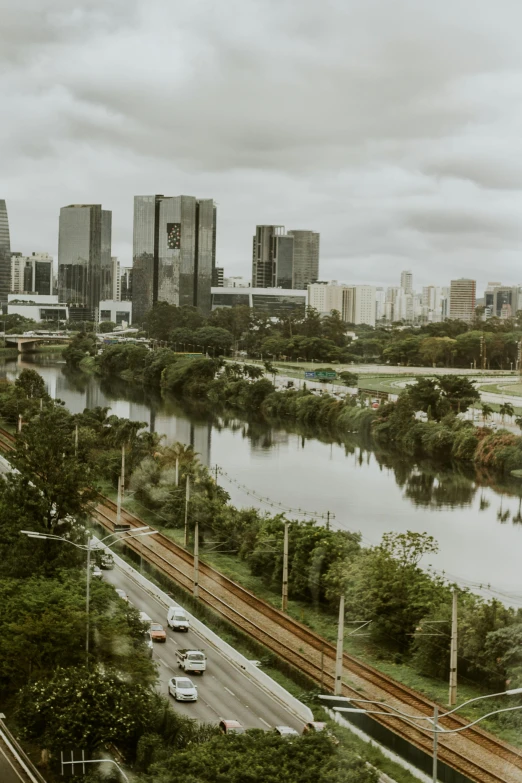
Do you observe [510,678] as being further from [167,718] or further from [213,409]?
[213,409]

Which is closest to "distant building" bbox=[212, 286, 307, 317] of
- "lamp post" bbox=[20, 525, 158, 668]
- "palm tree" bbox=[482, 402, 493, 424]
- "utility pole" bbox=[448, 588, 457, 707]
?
"palm tree" bbox=[482, 402, 493, 424]

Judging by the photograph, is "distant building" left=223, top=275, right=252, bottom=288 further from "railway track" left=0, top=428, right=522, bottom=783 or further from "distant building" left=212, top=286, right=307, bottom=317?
"railway track" left=0, top=428, right=522, bottom=783

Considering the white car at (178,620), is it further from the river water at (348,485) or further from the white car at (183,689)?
the river water at (348,485)

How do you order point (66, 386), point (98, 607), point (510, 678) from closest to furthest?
1. point (510, 678)
2. point (98, 607)
3. point (66, 386)

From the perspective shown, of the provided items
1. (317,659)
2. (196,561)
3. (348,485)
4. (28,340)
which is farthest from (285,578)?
(28,340)

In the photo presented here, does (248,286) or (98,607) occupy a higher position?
(248,286)

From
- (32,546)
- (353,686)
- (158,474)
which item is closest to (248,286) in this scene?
(158,474)
